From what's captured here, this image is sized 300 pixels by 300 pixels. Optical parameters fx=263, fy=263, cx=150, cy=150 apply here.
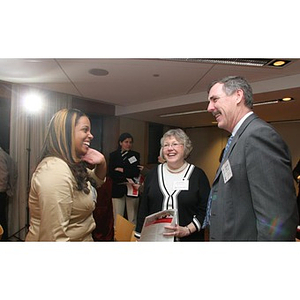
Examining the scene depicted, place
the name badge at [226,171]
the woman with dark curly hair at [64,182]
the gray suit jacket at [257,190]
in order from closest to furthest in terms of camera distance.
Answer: the gray suit jacket at [257,190] → the name badge at [226,171] → the woman with dark curly hair at [64,182]

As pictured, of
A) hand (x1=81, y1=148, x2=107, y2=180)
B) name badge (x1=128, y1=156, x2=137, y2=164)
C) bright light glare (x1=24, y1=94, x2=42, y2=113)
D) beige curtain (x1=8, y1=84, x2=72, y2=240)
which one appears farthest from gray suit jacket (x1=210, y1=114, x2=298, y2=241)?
bright light glare (x1=24, y1=94, x2=42, y2=113)

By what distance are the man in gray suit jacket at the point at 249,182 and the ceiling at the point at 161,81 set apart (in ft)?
0.31

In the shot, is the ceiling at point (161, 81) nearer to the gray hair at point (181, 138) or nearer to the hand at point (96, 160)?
the gray hair at point (181, 138)

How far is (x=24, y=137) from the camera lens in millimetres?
1417

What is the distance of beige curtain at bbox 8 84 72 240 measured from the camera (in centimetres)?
141

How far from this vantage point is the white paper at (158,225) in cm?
143

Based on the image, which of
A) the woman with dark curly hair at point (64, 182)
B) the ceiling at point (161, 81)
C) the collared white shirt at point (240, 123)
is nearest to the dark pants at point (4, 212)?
the woman with dark curly hair at point (64, 182)

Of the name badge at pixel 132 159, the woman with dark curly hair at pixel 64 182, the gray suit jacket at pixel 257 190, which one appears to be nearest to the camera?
the gray suit jacket at pixel 257 190

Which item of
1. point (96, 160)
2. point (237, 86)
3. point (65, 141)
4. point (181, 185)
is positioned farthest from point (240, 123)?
point (65, 141)

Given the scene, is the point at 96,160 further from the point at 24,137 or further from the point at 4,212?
the point at 4,212

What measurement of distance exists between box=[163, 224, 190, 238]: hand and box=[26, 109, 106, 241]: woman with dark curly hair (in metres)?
0.43

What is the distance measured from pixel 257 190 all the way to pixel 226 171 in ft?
0.56

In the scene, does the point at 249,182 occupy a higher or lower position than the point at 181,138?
lower
